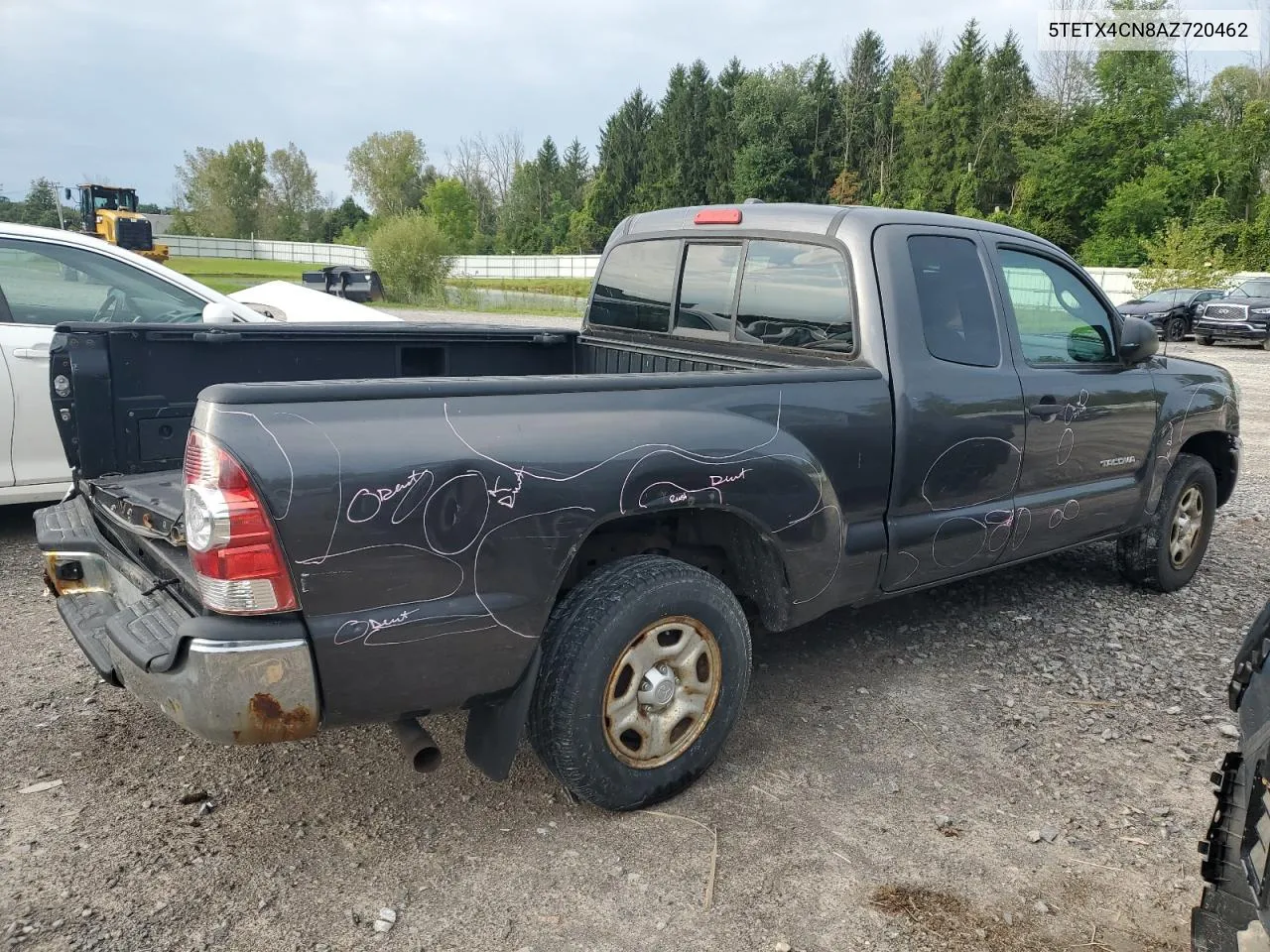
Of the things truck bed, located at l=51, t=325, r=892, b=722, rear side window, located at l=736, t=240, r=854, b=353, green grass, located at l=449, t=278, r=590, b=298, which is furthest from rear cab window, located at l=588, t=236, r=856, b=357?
green grass, located at l=449, t=278, r=590, b=298

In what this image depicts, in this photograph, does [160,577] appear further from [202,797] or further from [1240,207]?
[1240,207]

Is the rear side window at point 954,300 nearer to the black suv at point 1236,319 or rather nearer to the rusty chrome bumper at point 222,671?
A: the rusty chrome bumper at point 222,671

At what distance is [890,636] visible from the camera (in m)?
4.56

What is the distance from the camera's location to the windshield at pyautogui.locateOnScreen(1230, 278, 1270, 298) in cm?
2284

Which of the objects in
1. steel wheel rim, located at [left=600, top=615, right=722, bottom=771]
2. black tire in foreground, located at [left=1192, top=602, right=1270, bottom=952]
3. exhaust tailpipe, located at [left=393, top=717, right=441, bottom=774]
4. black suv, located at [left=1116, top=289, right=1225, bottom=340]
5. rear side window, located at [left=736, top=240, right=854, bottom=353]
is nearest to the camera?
black tire in foreground, located at [left=1192, top=602, right=1270, bottom=952]

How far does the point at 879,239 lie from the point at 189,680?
110 inches

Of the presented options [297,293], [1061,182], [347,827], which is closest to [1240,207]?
[1061,182]

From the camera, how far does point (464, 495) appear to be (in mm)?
2459

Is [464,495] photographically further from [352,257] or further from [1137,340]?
[352,257]

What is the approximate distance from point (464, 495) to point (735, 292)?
2044 mm

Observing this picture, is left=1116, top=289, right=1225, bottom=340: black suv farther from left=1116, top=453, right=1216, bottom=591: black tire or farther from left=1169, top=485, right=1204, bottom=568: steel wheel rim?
left=1116, top=453, right=1216, bottom=591: black tire

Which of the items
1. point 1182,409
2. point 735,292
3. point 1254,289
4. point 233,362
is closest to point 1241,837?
point 735,292

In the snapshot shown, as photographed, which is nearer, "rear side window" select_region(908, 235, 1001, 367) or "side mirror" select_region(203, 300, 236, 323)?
"rear side window" select_region(908, 235, 1001, 367)

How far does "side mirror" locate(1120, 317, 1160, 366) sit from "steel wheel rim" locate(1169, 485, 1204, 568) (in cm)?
109
